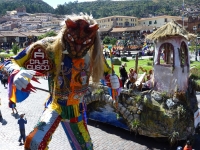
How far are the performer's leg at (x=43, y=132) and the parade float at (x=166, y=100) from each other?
3.45 meters

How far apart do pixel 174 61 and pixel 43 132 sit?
215 inches

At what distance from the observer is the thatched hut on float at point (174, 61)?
332 inches

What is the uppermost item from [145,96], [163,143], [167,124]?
[145,96]

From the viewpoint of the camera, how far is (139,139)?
8984 mm

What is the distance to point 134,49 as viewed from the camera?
3909cm

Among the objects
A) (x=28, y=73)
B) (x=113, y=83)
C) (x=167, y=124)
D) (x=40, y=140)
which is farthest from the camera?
(x=167, y=124)

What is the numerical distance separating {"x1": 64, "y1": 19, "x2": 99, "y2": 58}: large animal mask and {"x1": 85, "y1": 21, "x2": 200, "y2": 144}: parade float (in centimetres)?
357

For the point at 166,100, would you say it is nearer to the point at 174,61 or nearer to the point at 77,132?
the point at 174,61

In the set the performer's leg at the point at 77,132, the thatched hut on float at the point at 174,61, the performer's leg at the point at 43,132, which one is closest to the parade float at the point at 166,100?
the thatched hut on float at the point at 174,61

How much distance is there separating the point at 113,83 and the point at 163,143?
4.32 meters

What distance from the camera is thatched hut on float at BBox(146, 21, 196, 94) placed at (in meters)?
8.44

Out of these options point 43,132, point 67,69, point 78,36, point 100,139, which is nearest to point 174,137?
point 100,139

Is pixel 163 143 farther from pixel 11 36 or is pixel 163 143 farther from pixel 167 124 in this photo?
pixel 11 36

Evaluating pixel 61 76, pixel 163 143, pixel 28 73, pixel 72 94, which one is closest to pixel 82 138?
pixel 72 94
